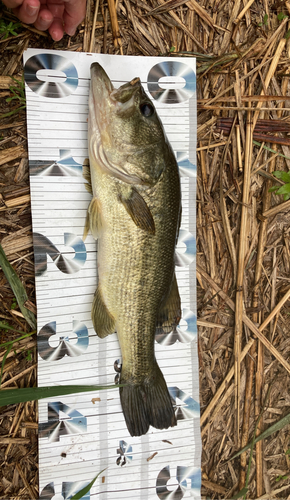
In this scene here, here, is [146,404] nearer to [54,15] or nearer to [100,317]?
[100,317]

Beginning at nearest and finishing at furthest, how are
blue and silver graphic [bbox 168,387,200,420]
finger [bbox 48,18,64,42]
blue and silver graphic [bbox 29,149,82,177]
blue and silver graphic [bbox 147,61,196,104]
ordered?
finger [bbox 48,18,64,42]
blue and silver graphic [bbox 29,149,82,177]
blue and silver graphic [bbox 147,61,196,104]
blue and silver graphic [bbox 168,387,200,420]

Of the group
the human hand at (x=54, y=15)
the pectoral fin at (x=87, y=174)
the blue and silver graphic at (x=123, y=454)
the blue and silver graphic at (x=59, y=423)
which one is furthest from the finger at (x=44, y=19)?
the blue and silver graphic at (x=123, y=454)

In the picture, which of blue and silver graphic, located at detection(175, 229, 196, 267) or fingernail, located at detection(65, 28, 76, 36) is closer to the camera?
fingernail, located at detection(65, 28, 76, 36)

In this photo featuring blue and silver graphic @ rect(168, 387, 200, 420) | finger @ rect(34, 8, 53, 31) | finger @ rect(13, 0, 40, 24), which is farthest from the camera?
blue and silver graphic @ rect(168, 387, 200, 420)

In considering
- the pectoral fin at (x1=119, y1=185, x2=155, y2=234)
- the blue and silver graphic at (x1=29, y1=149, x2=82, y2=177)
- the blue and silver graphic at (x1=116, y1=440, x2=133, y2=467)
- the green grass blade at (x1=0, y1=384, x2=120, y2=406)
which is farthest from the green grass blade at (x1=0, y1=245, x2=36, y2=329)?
the blue and silver graphic at (x1=116, y1=440, x2=133, y2=467)

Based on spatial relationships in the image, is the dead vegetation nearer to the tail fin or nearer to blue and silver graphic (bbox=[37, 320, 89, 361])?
blue and silver graphic (bbox=[37, 320, 89, 361])

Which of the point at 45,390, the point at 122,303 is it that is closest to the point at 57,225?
the point at 122,303

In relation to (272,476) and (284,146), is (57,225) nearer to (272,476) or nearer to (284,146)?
(284,146)
